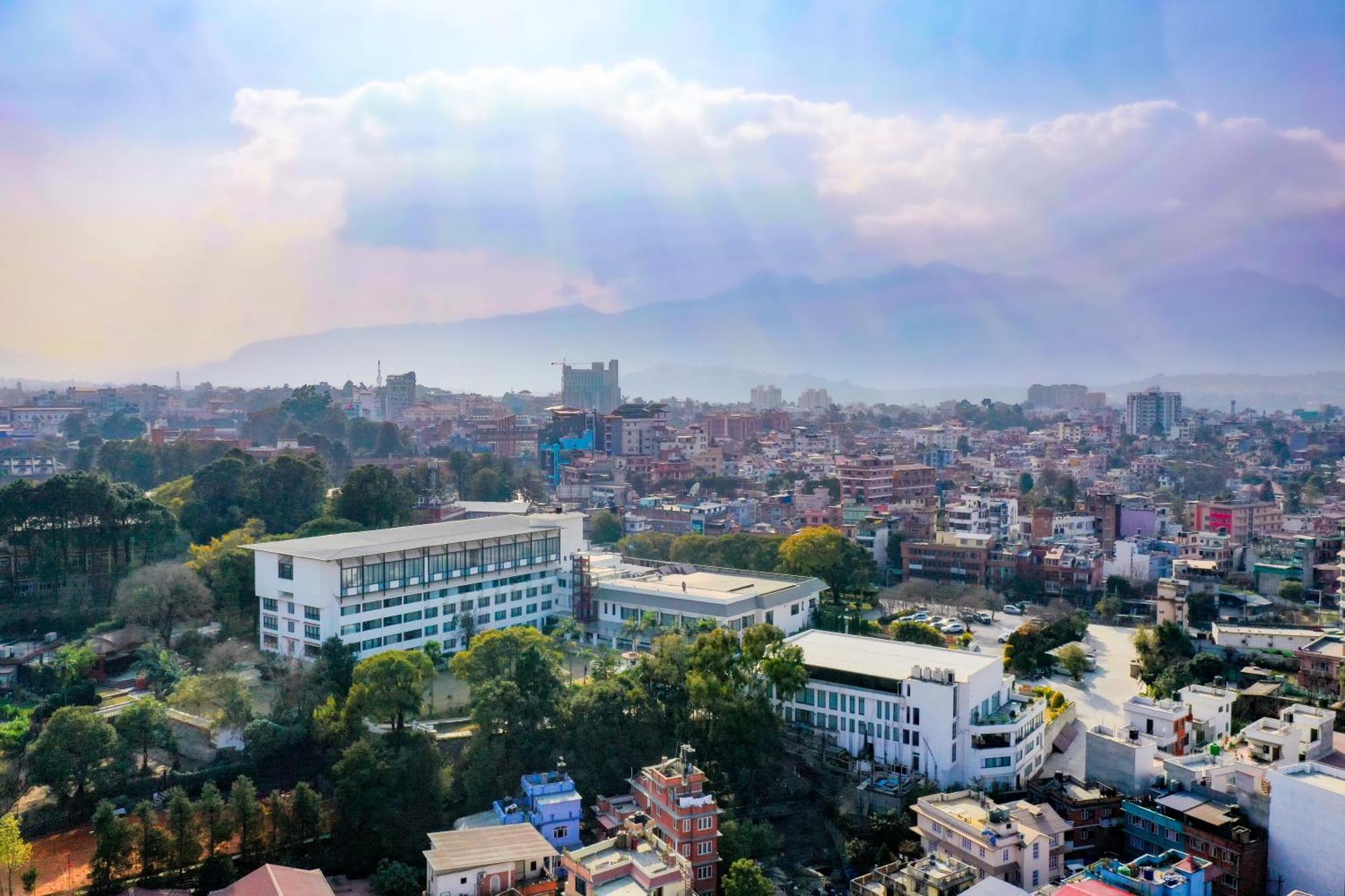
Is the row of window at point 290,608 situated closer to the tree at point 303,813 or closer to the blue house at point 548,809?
the tree at point 303,813

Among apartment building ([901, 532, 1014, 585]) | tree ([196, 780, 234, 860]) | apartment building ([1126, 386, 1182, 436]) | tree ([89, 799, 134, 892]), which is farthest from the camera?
apartment building ([1126, 386, 1182, 436])

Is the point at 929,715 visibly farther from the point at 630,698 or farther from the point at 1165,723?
the point at 630,698

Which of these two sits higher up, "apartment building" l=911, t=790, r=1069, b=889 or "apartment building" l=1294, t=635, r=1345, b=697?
"apartment building" l=1294, t=635, r=1345, b=697

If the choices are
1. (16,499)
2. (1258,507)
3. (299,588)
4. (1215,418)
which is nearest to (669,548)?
(299,588)

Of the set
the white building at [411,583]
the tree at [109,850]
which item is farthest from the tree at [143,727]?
the white building at [411,583]

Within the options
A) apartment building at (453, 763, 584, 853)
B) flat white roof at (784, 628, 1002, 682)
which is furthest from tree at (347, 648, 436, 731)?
flat white roof at (784, 628, 1002, 682)

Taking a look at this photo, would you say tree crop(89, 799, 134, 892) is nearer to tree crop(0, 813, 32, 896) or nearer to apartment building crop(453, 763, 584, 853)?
tree crop(0, 813, 32, 896)

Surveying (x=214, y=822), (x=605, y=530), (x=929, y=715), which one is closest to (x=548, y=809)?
(x=214, y=822)

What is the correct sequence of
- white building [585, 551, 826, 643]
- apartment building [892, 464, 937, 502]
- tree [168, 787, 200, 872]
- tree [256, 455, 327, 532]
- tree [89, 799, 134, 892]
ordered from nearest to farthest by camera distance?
tree [89, 799, 134, 892], tree [168, 787, 200, 872], white building [585, 551, 826, 643], tree [256, 455, 327, 532], apartment building [892, 464, 937, 502]
